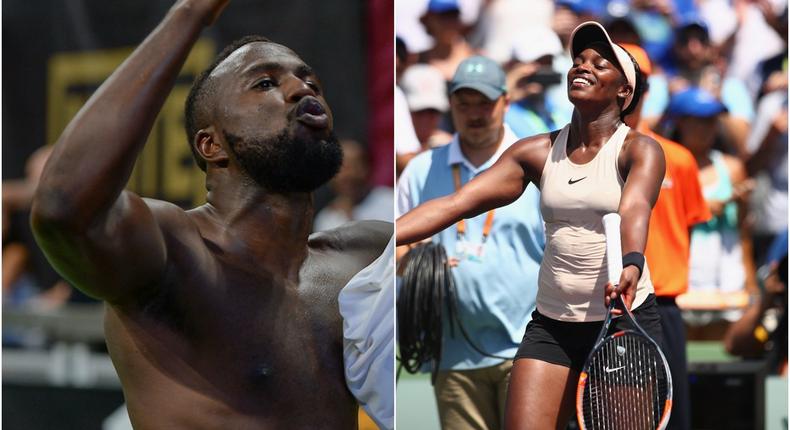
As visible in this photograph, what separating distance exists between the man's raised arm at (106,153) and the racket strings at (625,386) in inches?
40.1

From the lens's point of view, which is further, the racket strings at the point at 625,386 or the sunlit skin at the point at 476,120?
the sunlit skin at the point at 476,120

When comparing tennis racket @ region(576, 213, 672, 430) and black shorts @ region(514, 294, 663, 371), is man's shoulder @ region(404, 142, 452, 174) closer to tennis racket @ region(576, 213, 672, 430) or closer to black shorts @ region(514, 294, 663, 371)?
black shorts @ region(514, 294, 663, 371)

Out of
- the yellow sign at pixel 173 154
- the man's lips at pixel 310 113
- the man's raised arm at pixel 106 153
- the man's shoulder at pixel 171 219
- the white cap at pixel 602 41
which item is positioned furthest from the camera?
the yellow sign at pixel 173 154

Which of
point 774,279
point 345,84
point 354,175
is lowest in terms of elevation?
point 774,279

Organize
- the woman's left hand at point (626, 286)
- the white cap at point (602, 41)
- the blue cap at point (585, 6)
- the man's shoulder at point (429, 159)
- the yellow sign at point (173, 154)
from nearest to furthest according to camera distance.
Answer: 1. the woman's left hand at point (626, 286)
2. the white cap at point (602, 41)
3. the blue cap at point (585, 6)
4. the man's shoulder at point (429, 159)
5. the yellow sign at point (173, 154)

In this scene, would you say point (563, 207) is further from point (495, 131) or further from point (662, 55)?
point (662, 55)

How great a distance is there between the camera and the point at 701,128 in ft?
12.2

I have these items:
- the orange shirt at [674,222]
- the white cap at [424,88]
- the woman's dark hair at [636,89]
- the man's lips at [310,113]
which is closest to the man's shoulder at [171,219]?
the man's lips at [310,113]

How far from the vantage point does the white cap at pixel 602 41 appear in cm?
229

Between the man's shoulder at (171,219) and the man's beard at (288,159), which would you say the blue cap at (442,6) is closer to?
the man's beard at (288,159)

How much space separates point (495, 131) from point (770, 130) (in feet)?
4.52

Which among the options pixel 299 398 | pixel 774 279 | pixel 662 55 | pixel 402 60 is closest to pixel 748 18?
pixel 662 55

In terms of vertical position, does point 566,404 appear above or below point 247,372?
below

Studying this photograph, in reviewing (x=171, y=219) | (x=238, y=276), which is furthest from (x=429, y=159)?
(x=171, y=219)
